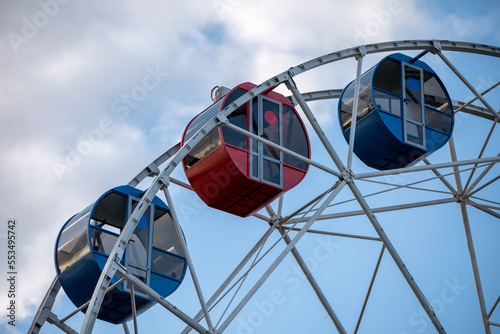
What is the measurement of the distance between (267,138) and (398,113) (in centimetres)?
364

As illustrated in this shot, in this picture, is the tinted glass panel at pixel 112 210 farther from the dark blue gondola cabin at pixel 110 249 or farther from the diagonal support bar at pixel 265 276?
the diagonal support bar at pixel 265 276

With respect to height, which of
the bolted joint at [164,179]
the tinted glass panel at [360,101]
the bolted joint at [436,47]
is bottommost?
the bolted joint at [164,179]

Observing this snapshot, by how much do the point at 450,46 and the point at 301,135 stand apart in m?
4.14

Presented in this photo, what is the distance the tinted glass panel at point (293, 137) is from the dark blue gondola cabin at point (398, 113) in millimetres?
1465

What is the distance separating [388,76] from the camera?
2348 cm

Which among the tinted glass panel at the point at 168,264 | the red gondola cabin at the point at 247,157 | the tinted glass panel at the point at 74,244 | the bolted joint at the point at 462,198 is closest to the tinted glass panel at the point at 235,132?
the red gondola cabin at the point at 247,157

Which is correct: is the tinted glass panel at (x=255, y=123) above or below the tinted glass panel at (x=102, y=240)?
above

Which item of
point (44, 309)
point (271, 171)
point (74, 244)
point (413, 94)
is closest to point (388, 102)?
point (413, 94)

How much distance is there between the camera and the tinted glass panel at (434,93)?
23922 mm

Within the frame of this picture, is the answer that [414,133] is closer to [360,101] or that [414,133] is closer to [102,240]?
[360,101]

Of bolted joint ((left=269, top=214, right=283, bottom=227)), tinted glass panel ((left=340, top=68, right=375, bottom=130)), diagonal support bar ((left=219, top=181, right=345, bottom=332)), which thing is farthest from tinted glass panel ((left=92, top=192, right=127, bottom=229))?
diagonal support bar ((left=219, top=181, right=345, bottom=332))

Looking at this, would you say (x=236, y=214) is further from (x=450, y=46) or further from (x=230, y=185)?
(x=450, y=46)

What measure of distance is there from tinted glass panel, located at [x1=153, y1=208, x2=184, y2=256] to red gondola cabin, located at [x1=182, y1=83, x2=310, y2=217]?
281 centimetres

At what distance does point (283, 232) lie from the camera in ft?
77.4
